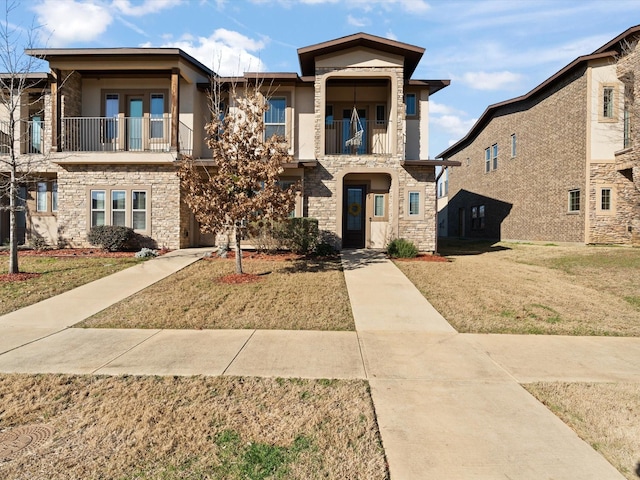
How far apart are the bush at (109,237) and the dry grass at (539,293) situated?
33.1ft

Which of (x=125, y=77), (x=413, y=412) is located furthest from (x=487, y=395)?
(x=125, y=77)

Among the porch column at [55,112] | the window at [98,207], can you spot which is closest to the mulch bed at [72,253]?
the window at [98,207]

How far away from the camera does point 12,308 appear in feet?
23.6

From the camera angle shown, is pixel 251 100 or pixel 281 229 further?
pixel 281 229

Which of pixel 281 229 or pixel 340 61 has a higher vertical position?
pixel 340 61

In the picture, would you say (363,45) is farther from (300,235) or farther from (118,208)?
(118,208)

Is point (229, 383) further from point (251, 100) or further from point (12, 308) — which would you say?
point (251, 100)

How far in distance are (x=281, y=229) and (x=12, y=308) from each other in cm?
768

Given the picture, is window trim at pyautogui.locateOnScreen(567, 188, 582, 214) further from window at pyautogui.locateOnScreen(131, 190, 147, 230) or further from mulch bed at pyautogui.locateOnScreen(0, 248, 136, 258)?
mulch bed at pyautogui.locateOnScreen(0, 248, 136, 258)

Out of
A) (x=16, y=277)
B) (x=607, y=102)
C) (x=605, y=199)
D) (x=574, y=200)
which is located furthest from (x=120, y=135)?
(x=605, y=199)

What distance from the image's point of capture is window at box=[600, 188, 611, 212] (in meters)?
15.9

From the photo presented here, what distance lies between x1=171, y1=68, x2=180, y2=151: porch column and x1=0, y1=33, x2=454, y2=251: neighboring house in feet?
0.18

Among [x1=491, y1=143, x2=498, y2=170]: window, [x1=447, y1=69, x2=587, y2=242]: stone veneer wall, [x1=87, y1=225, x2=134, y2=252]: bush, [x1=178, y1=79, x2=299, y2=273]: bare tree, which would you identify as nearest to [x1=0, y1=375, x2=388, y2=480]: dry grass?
[x1=178, y1=79, x2=299, y2=273]: bare tree

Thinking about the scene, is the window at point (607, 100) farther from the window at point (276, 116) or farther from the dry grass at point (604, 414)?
the dry grass at point (604, 414)
